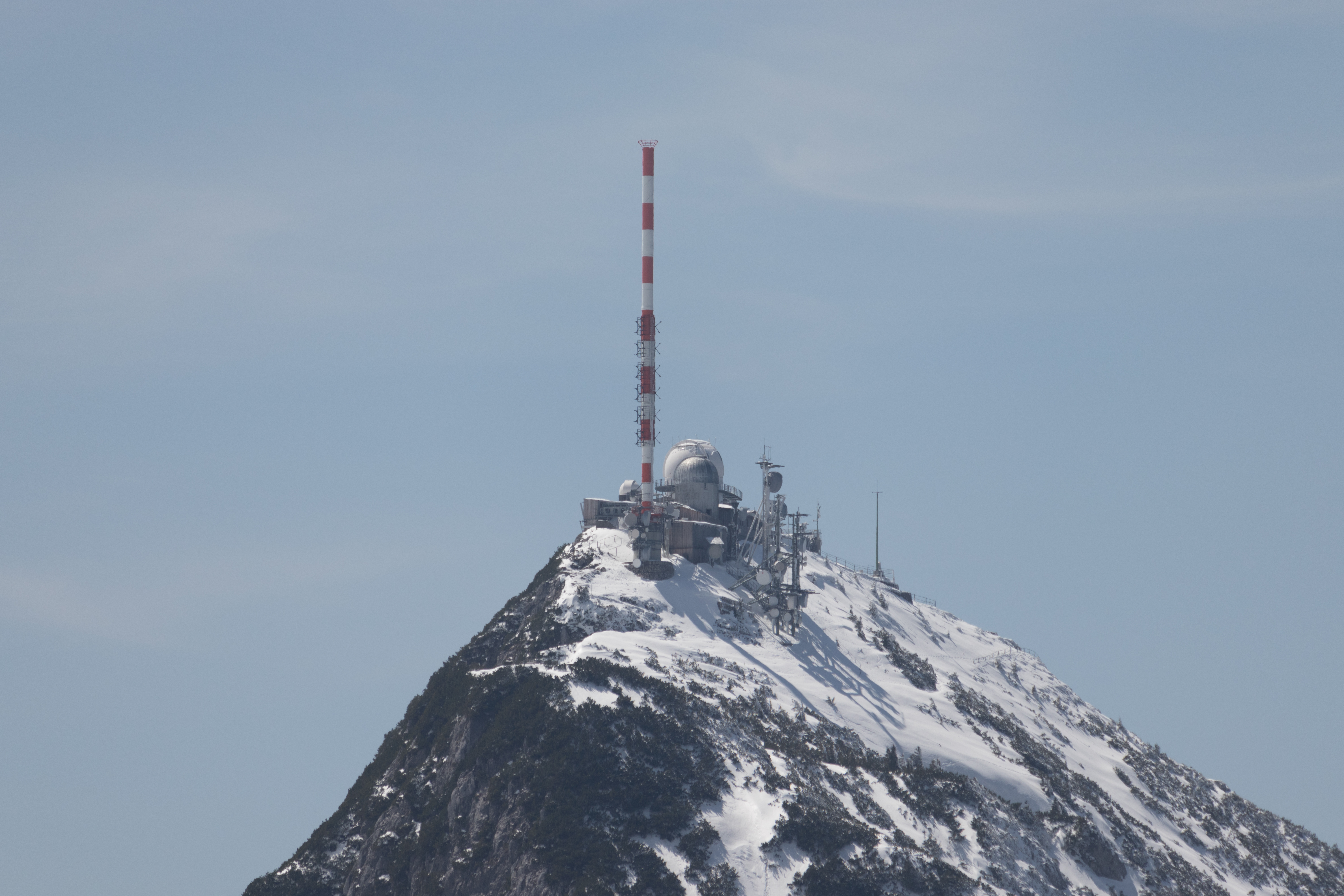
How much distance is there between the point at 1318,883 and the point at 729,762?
198 ft

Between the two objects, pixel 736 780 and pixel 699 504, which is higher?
pixel 699 504

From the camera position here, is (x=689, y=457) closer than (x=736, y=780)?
No

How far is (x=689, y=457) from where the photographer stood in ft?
513

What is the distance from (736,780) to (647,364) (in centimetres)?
4656

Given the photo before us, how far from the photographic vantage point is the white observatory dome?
15612 centimetres

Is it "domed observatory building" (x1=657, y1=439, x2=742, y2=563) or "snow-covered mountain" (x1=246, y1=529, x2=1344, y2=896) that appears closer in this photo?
"snow-covered mountain" (x1=246, y1=529, x2=1344, y2=896)

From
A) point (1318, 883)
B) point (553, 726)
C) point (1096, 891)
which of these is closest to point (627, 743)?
point (553, 726)

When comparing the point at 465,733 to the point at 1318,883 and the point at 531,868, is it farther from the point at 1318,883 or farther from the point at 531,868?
the point at 1318,883

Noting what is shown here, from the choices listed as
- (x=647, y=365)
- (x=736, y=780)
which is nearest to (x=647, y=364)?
(x=647, y=365)

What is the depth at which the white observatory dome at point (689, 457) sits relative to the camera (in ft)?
512

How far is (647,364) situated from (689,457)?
12.2m

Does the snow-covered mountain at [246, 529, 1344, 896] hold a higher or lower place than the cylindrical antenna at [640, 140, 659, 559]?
lower

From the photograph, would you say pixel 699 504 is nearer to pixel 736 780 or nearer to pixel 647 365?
pixel 647 365

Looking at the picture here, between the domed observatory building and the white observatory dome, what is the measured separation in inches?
1.8
